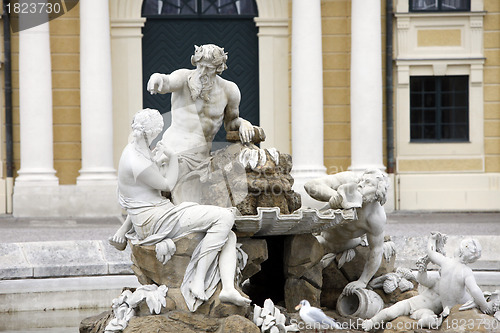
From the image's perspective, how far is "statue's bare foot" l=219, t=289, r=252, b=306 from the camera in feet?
23.6

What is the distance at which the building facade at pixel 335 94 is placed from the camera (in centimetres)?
1925

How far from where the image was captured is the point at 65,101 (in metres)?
20.1

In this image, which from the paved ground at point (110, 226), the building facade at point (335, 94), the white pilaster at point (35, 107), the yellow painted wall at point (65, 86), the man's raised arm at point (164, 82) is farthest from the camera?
the yellow painted wall at point (65, 86)

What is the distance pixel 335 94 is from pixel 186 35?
3.46 meters

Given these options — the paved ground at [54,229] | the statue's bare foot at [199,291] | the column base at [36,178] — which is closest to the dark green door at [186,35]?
the column base at [36,178]

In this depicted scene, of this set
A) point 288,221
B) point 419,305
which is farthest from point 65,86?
point 419,305

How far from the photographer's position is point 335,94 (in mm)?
20688

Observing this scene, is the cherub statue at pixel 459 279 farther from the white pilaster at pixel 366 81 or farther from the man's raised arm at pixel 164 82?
the white pilaster at pixel 366 81

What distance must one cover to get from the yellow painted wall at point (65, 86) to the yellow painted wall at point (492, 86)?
343 inches

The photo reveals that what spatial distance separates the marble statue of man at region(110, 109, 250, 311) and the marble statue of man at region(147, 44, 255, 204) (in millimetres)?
463

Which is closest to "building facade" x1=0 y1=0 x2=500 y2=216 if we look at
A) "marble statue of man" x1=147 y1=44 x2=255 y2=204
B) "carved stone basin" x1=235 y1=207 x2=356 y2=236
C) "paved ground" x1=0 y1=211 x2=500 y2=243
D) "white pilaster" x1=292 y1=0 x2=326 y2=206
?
"white pilaster" x1=292 y1=0 x2=326 y2=206

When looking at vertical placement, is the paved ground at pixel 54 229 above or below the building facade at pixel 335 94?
below

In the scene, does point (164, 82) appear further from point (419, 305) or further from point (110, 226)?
point (110, 226)

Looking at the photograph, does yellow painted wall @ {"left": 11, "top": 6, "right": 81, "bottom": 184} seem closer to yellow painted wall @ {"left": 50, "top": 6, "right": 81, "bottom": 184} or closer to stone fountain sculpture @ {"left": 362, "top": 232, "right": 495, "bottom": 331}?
yellow painted wall @ {"left": 50, "top": 6, "right": 81, "bottom": 184}
